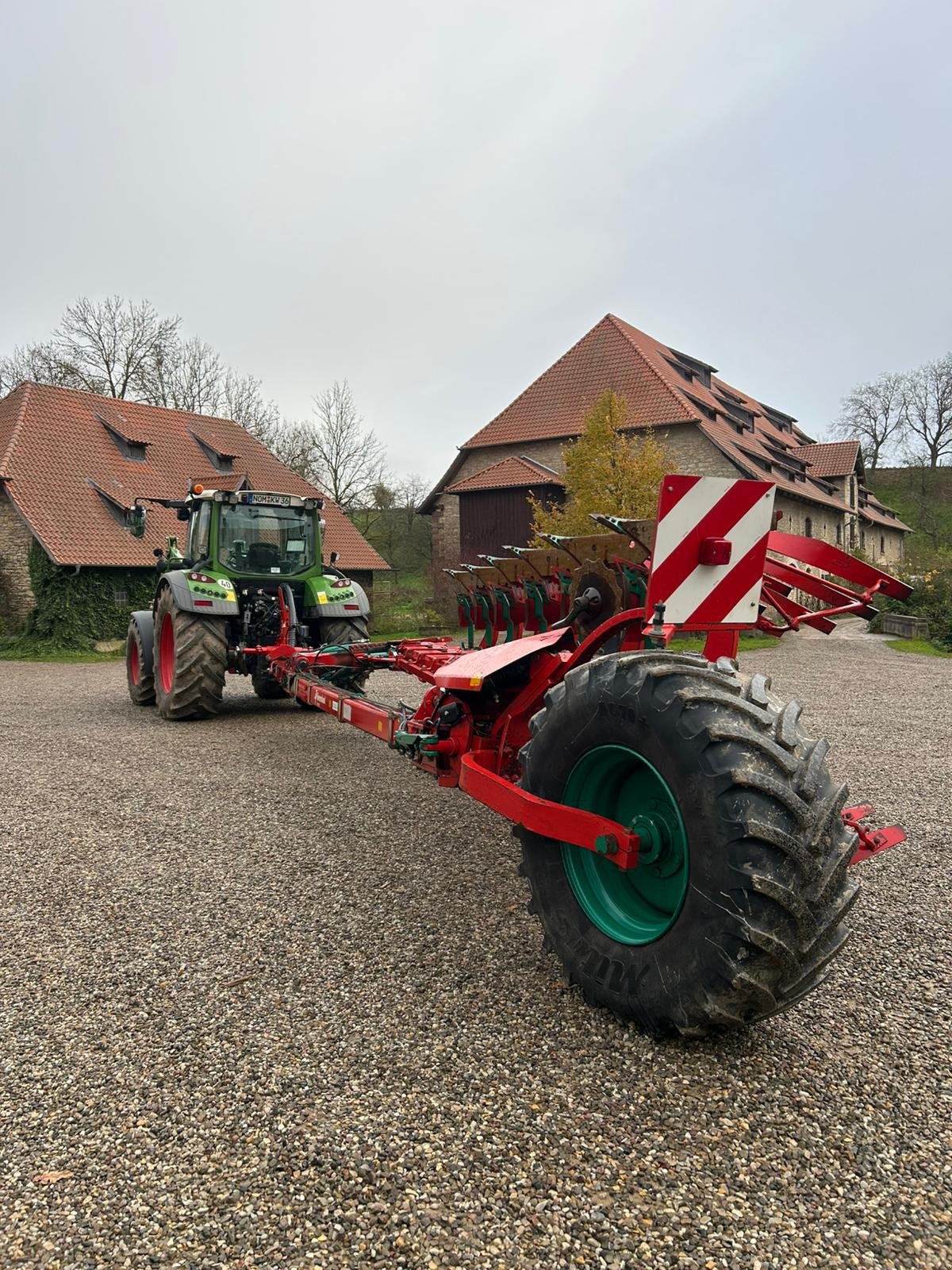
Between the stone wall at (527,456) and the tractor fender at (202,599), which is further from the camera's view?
the stone wall at (527,456)

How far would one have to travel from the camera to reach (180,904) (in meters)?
4.02

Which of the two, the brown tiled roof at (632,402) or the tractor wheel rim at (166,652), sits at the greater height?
the brown tiled roof at (632,402)

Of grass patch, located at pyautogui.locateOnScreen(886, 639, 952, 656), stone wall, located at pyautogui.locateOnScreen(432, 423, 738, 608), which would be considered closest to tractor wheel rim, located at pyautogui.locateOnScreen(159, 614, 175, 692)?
grass patch, located at pyautogui.locateOnScreen(886, 639, 952, 656)

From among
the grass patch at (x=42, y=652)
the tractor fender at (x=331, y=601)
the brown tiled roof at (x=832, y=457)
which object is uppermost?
the brown tiled roof at (x=832, y=457)

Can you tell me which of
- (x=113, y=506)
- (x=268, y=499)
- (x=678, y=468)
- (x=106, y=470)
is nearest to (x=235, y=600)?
(x=268, y=499)

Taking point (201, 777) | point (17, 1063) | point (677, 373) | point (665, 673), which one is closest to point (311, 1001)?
point (17, 1063)

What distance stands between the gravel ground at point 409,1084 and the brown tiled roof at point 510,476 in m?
23.6

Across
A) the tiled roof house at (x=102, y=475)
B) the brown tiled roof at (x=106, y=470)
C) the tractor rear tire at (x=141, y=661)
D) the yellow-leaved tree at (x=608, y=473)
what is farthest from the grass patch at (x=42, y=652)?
the yellow-leaved tree at (x=608, y=473)

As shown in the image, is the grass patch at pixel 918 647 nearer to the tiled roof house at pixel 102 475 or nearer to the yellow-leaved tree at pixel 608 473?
the yellow-leaved tree at pixel 608 473

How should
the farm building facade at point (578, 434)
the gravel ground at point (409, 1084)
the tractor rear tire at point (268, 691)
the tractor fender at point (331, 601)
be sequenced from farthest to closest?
the farm building facade at point (578, 434) → the tractor rear tire at point (268, 691) → the tractor fender at point (331, 601) → the gravel ground at point (409, 1084)

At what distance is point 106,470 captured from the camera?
24.2 m

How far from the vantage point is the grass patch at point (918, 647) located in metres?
18.4

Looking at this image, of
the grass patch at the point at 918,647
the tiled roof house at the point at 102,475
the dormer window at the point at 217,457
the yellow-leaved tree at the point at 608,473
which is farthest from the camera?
the dormer window at the point at 217,457

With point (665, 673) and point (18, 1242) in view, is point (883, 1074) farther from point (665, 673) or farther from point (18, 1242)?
point (18, 1242)
